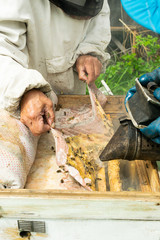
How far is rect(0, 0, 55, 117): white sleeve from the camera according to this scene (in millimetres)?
1522

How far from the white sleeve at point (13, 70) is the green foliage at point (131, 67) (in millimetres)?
2464

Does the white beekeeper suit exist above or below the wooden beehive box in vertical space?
above

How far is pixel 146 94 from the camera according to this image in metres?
1.45

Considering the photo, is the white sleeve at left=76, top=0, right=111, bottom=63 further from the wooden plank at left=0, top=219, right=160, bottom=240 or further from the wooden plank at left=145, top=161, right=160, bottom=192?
the wooden plank at left=0, top=219, right=160, bottom=240

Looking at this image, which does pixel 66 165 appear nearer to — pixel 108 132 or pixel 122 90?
pixel 108 132

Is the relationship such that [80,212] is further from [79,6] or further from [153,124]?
[79,6]

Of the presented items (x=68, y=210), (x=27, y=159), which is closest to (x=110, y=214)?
(x=68, y=210)

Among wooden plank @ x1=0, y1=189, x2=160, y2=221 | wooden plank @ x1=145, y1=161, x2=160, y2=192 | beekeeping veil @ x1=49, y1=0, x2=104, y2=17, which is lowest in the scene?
wooden plank @ x1=145, y1=161, x2=160, y2=192

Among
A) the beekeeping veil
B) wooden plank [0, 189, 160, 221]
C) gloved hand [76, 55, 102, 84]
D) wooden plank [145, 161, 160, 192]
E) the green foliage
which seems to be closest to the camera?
wooden plank [0, 189, 160, 221]

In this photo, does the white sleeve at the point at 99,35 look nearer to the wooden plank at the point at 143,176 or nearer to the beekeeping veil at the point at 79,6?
the beekeeping veil at the point at 79,6

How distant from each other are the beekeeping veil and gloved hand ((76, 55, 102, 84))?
35 cm

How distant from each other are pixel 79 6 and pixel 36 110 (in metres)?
0.84

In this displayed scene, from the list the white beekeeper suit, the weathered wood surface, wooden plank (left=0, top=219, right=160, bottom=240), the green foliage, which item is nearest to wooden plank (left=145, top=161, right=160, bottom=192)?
the weathered wood surface

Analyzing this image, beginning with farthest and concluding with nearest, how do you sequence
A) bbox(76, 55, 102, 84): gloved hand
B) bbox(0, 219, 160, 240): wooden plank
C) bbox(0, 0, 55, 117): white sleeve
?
bbox(76, 55, 102, 84): gloved hand
bbox(0, 0, 55, 117): white sleeve
bbox(0, 219, 160, 240): wooden plank
